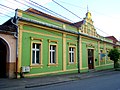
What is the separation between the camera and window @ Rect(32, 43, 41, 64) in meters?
17.1

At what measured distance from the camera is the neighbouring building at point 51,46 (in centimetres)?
1563

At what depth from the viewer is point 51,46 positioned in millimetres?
19172

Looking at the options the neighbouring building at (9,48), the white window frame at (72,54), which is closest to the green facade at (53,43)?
the white window frame at (72,54)

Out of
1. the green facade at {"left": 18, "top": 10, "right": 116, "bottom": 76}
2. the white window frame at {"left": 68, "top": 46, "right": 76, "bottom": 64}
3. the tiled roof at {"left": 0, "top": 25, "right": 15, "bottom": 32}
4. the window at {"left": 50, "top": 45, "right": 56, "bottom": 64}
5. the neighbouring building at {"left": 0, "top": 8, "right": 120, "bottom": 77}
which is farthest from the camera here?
the white window frame at {"left": 68, "top": 46, "right": 76, "bottom": 64}

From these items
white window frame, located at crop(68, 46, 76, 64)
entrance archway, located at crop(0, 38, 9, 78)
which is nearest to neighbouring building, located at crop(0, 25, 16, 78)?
entrance archway, located at crop(0, 38, 9, 78)

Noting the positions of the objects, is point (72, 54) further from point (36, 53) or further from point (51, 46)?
point (36, 53)

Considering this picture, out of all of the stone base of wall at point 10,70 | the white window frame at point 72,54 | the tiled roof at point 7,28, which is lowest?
the stone base of wall at point 10,70

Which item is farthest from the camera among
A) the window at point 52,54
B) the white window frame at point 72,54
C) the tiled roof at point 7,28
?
the white window frame at point 72,54

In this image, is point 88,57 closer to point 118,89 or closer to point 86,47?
point 86,47

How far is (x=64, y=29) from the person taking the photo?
20.5 metres

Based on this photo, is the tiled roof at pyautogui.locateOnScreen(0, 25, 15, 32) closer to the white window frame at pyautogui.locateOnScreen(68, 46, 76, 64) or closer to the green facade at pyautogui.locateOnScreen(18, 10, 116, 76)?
the green facade at pyautogui.locateOnScreen(18, 10, 116, 76)

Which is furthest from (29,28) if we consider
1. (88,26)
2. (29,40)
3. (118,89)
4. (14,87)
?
(88,26)

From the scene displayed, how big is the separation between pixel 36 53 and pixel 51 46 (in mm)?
2349

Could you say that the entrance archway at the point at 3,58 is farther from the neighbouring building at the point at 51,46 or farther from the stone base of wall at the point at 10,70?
the neighbouring building at the point at 51,46
